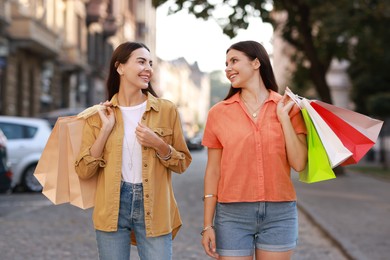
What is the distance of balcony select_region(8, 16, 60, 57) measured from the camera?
1243 inches

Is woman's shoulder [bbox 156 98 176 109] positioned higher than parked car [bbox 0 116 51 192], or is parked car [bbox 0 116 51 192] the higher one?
woman's shoulder [bbox 156 98 176 109]

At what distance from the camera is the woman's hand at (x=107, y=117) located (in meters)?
3.94

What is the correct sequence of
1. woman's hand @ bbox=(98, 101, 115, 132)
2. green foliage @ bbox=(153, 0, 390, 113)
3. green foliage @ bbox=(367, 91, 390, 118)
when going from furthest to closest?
green foliage @ bbox=(367, 91, 390, 118), green foliage @ bbox=(153, 0, 390, 113), woman's hand @ bbox=(98, 101, 115, 132)

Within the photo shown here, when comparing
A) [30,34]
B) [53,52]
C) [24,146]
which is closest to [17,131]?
[24,146]

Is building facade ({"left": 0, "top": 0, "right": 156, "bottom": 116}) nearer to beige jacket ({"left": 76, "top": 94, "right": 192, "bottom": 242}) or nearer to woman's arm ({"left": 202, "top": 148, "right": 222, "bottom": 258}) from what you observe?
beige jacket ({"left": 76, "top": 94, "right": 192, "bottom": 242})

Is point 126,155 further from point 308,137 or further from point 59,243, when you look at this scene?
point 59,243

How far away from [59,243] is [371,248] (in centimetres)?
365

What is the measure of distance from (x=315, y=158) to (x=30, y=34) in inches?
1145

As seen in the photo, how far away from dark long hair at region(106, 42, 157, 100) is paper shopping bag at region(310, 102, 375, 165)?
93 centimetres

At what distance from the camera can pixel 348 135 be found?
13.2 feet

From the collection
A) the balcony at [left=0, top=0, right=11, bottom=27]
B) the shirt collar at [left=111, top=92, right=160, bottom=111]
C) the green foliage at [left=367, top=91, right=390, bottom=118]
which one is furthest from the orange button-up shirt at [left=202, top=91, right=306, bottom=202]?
the green foliage at [left=367, top=91, right=390, bottom=118]

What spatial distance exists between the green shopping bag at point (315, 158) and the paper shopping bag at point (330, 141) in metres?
0.02

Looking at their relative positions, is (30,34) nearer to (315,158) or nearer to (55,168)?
(55,168)

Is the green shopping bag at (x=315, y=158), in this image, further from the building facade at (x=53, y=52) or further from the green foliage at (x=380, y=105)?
the green foliage at (x=380, y=105)
